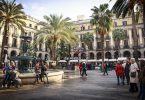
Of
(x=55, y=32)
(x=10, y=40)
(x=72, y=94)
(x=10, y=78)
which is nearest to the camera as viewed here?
(x=72, y=94)

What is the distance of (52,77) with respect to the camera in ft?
52.3

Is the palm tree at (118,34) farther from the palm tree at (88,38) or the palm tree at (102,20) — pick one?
the palm tree at (102,20)

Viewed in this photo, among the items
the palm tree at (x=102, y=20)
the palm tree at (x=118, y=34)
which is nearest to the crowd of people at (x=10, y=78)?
the palm tree at (x=102, y=20)

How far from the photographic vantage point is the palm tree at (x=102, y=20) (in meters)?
34.3

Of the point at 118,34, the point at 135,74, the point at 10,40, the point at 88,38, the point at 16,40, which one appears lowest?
the point at 135,74

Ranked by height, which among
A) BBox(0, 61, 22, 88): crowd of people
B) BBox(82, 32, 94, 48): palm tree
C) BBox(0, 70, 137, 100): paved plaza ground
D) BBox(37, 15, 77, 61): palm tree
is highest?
BBox(82, 32, 94, 48): palm tree

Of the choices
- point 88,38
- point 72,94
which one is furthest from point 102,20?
point 88,38

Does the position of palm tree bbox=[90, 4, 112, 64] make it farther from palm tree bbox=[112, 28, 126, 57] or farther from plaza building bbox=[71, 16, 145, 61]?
palm tree bbox=[112, 28, 126, 57]

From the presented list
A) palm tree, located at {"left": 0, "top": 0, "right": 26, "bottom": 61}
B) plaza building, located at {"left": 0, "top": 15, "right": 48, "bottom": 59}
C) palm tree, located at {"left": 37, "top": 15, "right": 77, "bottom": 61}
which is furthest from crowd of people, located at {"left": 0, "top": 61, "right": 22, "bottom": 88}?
plaza building, located at {"left": 0, "top": 15, "right": 48, "bottom": 59}

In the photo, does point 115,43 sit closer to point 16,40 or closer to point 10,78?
point 16,40

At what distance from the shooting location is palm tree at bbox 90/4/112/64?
34.3m

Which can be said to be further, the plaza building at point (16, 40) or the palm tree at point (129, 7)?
the plaza building at point (16, 40)

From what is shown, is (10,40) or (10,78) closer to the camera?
(10,78)

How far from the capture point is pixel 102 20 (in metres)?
34.6
